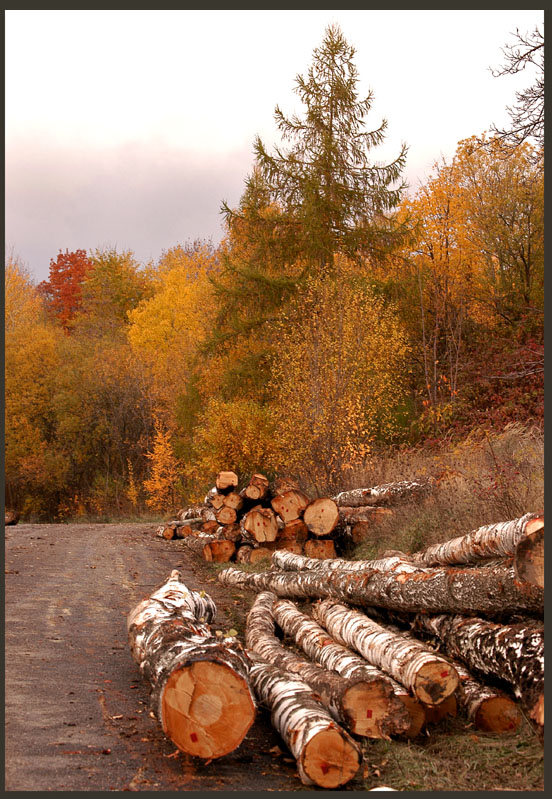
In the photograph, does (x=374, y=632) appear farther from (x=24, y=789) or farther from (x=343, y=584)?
(x=24, y=789)

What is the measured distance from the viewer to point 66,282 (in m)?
49.1

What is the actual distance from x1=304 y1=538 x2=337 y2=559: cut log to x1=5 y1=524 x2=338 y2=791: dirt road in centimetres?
173

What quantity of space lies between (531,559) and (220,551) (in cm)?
890

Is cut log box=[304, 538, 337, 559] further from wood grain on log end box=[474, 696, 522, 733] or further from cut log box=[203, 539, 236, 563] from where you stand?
wood grain on log end box=[474, 696, 522, 733]

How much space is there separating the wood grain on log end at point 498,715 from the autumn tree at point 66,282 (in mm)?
45066

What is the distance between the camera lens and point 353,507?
12.7m

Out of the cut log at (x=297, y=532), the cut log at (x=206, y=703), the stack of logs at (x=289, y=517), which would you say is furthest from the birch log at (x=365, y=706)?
the cut log at (x=297, y=532)

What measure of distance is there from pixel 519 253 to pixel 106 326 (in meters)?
25.1

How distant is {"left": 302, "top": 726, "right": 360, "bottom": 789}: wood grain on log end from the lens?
409 cm

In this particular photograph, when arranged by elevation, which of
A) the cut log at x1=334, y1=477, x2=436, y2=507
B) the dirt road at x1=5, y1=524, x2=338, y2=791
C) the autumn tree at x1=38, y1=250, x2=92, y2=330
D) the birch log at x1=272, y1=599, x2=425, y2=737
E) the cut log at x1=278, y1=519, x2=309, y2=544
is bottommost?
the dirt road at x1=5, y1=524, x2=338, y2=791

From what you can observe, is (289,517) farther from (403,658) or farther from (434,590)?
(403,658)

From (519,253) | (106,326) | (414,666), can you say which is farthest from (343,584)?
(106,326)

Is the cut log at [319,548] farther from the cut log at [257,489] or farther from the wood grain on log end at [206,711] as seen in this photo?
the wood grain on log end at [206,711]

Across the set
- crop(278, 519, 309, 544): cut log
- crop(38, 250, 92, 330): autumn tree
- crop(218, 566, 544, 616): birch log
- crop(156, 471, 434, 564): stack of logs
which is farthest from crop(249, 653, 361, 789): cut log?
crop(38, 250, 92, 330): autumn tree
